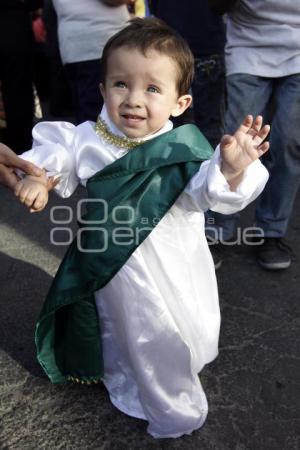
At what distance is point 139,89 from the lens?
1.37m

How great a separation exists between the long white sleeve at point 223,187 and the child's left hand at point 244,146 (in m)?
0.03

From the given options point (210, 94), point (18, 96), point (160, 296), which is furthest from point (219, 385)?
point (18, 96)

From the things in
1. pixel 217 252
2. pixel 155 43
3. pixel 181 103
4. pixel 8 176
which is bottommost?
pixel 217 252

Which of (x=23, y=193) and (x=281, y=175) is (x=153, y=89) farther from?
(x=281, y=175)

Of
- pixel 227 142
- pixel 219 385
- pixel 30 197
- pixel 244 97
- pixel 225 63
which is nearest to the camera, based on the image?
pixel 227 142

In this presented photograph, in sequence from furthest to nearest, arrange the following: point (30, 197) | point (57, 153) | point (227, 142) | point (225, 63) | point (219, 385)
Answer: point (225, 63)
point (219, 385)
point (57, 153)
point (30, 197)
point (227, 142)

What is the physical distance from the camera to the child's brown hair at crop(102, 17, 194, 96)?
1.36m

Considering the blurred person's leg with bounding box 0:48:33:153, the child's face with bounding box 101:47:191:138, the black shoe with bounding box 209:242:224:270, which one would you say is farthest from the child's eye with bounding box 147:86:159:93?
the blurred person's leg with bounding box 0:48:33:153

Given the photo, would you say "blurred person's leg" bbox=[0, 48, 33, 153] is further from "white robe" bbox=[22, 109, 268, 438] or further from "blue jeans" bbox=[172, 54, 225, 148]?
"white robe" bbox=[22, 109, 268, 438]

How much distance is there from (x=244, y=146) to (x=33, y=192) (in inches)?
22.6

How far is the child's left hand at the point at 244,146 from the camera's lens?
48.2 inches

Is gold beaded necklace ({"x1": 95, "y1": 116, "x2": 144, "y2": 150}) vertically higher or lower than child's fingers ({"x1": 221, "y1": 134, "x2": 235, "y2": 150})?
lower

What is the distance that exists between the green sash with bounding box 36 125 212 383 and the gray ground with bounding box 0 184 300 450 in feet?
1.14

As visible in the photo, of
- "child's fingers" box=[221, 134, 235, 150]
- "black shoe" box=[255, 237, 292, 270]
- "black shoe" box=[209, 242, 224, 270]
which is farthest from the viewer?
"black shoe" box=[209, 242, 224, 270]
